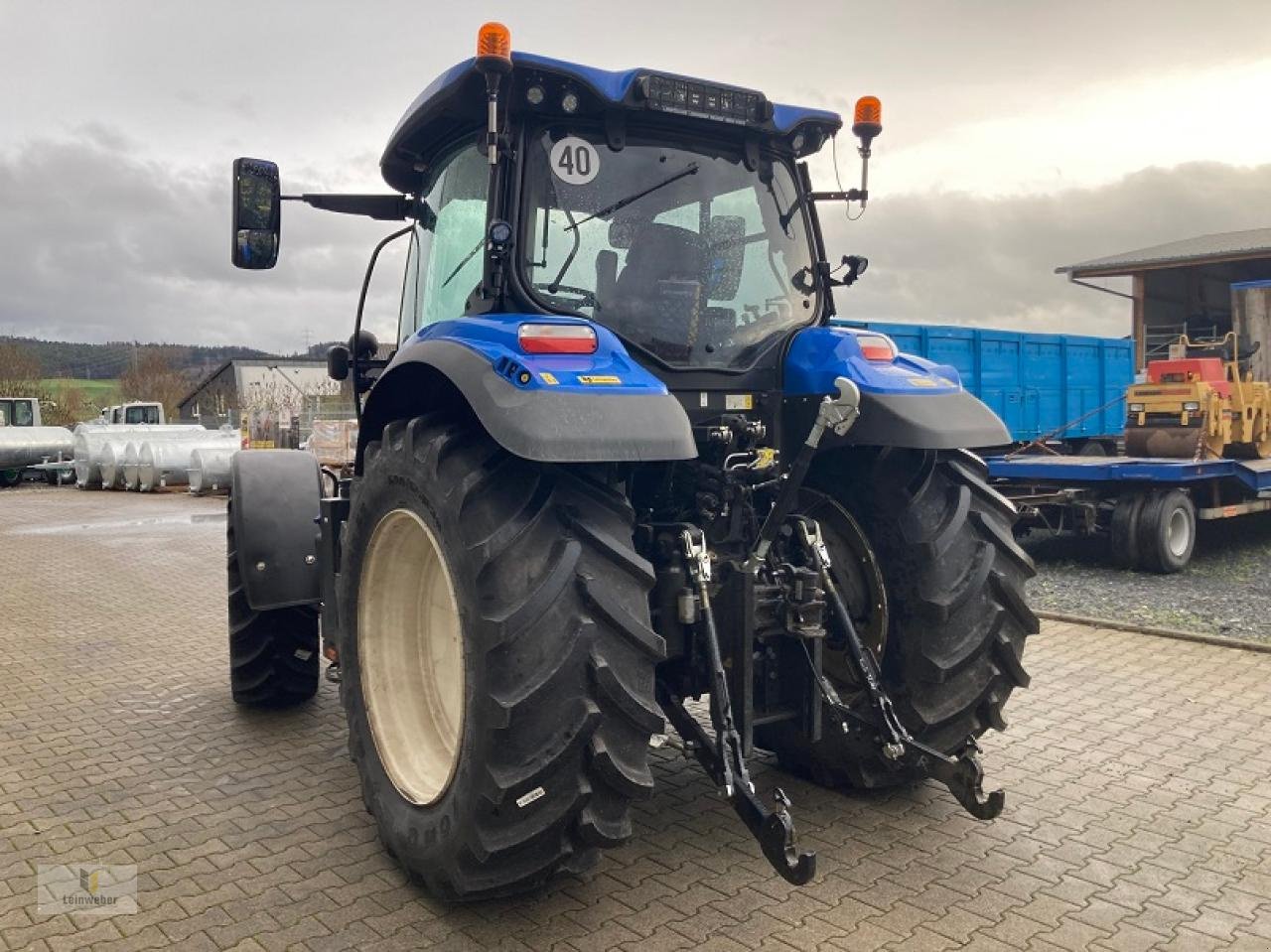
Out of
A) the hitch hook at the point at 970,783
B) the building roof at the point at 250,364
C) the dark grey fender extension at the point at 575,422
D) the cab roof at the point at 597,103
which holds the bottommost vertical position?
the hitch hook at the point at 970,783

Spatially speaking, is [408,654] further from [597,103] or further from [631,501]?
[597,103]

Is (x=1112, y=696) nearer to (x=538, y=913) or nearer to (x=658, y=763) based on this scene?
(x=658, y=763)

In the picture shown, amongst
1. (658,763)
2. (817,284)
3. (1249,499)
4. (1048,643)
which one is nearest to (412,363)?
(817,284)

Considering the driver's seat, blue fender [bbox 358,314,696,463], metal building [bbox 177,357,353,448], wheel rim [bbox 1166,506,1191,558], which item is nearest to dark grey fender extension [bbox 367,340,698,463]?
blue fender [bbox 358,314,696,463]

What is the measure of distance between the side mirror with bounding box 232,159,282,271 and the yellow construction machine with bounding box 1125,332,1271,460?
33.6 feet

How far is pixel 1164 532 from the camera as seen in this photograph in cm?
970

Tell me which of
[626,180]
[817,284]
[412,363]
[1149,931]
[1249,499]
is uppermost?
[626,180]

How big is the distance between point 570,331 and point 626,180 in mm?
892

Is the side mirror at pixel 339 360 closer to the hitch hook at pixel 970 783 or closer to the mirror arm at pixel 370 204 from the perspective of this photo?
the mirror arm at pixel 370 204

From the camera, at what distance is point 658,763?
4.58 m

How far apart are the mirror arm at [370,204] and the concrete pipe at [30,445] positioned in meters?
24.4

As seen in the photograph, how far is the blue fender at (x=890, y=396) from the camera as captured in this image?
12.0 ft

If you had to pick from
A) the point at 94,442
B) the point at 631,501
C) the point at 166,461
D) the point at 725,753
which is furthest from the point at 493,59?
the point at 94,442

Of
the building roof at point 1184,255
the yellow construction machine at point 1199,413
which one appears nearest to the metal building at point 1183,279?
the building roof at point 1184,255
